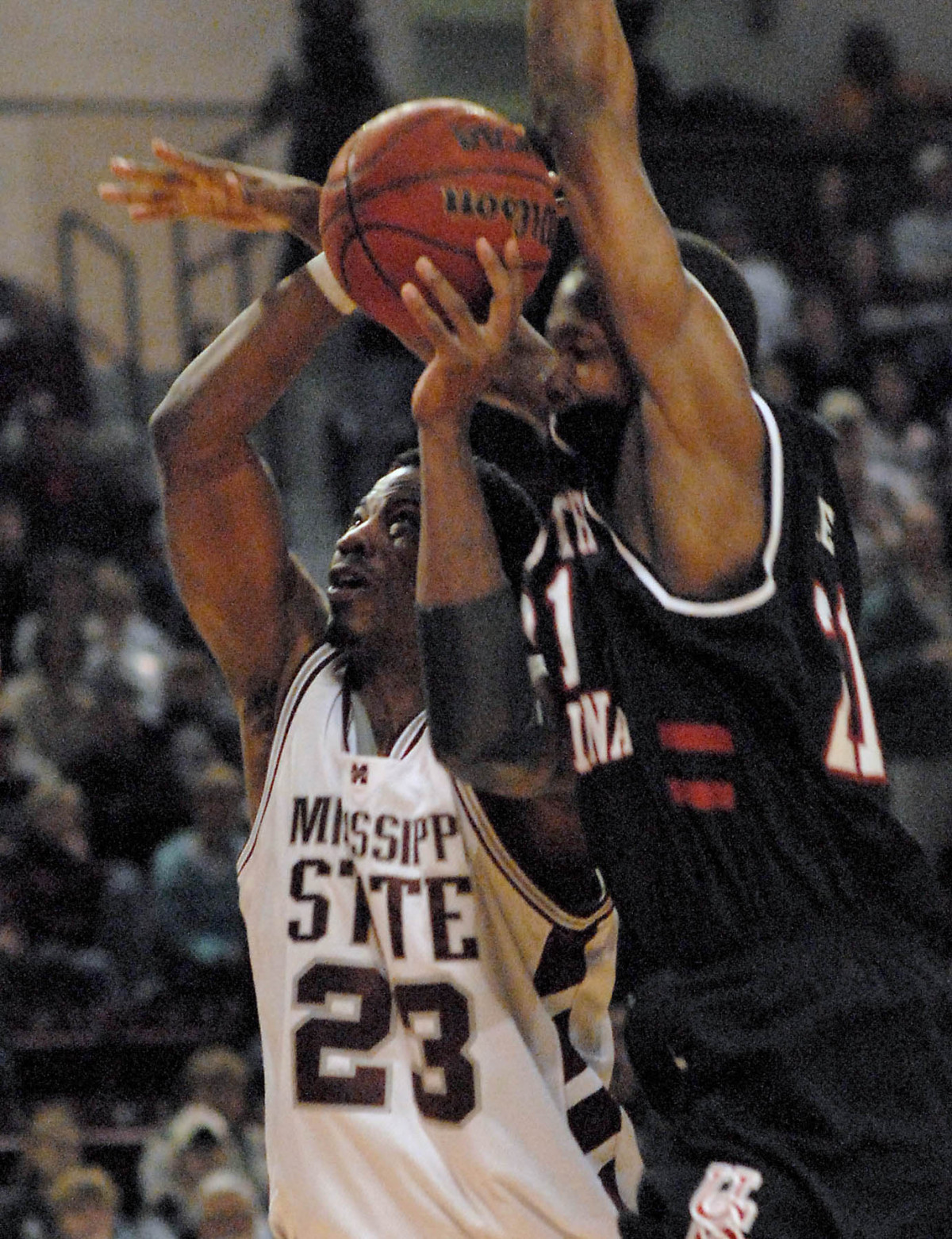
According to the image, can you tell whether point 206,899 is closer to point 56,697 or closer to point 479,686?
point 56,697

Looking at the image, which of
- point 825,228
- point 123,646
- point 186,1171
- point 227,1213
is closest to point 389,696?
point 227,1213

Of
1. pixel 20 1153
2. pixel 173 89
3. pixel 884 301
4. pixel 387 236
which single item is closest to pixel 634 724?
pixel 387 236

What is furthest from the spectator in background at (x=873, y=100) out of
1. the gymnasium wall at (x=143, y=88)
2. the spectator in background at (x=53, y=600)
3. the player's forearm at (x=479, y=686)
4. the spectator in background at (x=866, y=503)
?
the player's forearm at (x=479, y=686)

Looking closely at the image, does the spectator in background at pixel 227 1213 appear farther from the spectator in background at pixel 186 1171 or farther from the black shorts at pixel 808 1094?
the black shorts at pixel 808 1094

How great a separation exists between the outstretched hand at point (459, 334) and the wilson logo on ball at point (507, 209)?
0.18ft

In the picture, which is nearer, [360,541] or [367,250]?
[367,250]

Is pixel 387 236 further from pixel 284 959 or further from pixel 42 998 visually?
pixel 42 998

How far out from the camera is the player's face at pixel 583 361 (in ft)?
9.34

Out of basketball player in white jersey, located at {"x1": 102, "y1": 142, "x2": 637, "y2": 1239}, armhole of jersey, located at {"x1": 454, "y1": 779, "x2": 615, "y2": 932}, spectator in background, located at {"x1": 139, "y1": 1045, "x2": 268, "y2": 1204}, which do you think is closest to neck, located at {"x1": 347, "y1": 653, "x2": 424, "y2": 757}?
basketball player in white jersey, located at {"x1": 102, "y1": 142, "x2": 637, "y2": 1239}

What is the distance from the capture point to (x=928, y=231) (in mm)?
11258

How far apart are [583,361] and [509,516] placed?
22.4 inches

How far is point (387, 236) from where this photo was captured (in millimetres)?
2857

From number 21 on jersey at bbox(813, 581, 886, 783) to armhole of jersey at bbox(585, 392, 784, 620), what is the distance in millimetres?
119

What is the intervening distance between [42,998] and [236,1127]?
0.92 meters
